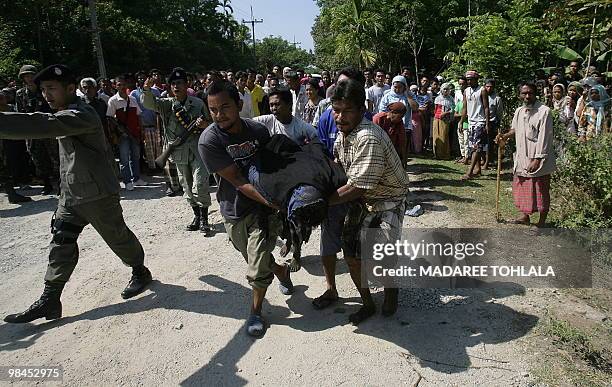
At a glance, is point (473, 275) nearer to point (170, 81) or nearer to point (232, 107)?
point (232, 107)

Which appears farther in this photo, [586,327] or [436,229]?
[436,229]

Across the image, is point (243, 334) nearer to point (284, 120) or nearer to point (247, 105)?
point (284, 120)

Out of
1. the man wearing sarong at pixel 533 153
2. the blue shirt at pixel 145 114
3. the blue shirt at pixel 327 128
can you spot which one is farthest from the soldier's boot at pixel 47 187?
the man wearing sarong at pixel 533 153

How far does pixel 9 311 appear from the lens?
3.84 m

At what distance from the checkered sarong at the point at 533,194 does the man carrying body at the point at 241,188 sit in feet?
10.5

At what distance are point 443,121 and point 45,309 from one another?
27.1 ft

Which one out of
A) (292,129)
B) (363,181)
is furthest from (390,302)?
(292,129)

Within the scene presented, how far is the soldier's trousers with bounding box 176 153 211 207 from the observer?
5.29 meters

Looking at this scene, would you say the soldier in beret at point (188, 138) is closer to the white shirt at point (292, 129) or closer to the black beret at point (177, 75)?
the black beret at point (177, 75)

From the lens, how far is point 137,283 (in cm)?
408

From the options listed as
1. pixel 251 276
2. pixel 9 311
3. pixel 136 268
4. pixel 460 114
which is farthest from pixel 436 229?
pixel 460 114

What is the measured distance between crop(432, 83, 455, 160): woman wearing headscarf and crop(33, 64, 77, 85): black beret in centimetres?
781

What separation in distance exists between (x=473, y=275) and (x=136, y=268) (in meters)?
3.02

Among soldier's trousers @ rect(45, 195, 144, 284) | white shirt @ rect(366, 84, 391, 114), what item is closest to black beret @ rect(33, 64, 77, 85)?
soldier's trousers @ rect(45, 195, 144, 284)
